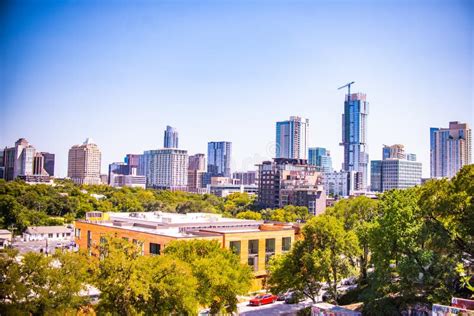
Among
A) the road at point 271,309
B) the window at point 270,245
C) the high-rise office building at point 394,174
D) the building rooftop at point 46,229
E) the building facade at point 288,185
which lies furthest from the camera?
the high-rise office building at point 394,174

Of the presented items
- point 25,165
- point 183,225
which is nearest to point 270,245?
point 183,225

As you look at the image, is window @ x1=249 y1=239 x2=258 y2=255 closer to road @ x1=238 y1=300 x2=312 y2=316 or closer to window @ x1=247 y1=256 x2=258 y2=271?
window @ x1=247 y1=256 x2=258 y2=271

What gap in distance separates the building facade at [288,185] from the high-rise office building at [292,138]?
3267 inches

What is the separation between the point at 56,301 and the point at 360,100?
176 metres

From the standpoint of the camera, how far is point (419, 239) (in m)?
19.1

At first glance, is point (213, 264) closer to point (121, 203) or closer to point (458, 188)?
point (458, 188)

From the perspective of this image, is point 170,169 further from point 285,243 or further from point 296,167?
point 285,243

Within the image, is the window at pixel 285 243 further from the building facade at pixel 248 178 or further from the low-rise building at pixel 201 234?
the building facade at pixel 248 178

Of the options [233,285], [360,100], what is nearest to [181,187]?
[360,100]

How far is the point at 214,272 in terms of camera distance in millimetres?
18484

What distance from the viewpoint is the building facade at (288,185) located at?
3194 inches

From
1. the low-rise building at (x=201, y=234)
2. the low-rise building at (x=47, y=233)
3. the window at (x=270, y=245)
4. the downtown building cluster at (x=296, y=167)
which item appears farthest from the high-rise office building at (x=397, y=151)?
the window at (x=270, y=245)

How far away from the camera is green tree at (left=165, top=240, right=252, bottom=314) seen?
1836cm

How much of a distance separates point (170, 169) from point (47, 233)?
406 feet
